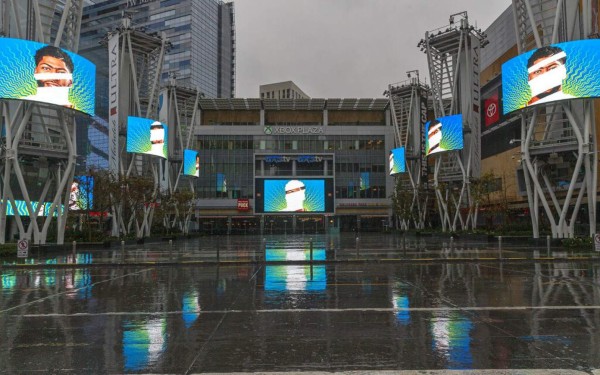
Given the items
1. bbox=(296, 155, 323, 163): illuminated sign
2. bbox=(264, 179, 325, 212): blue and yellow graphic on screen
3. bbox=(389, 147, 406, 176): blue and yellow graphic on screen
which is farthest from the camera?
bbox=(296, 155, 323, 163): illuminated sign

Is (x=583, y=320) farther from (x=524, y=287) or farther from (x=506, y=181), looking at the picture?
(x=506, y=181)

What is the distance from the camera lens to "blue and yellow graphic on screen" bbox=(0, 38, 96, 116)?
2983cm

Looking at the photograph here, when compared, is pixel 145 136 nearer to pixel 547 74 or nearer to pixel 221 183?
pixel 547 74

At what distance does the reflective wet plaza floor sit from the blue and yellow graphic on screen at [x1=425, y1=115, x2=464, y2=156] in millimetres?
36976

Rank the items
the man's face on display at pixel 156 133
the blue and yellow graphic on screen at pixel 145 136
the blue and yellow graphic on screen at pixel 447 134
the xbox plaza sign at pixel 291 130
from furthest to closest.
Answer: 1. the xbox plaza sign at pixel 291 130
2. the blue and yellow graphic on screen at pixel 447 134
3. the man's face on display at pixel 156 133
4. the blue and yellow graphic on screen at pixel 145 136

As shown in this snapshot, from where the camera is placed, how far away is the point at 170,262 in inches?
962

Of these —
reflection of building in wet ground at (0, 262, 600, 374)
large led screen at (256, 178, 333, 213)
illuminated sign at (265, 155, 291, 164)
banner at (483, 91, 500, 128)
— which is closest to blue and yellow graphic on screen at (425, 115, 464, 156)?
banner at (483, 91, 500, 128)

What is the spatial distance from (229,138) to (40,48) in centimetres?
6650

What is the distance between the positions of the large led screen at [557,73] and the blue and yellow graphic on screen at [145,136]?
119 ft

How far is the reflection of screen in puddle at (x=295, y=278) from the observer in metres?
15.8

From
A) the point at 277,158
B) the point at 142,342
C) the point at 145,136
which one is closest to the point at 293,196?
the point at 277,158

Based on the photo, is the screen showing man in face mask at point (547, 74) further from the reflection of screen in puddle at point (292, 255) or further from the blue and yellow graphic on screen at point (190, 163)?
the blue and yellow graphic on screen at point (190, 163)

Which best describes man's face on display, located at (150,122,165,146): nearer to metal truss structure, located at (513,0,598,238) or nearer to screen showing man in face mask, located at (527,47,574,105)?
metal truss structure, located at (513,0,598,238)

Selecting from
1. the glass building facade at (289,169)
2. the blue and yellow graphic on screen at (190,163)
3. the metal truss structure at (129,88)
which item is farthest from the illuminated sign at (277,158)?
the metal truss structure at (129,88)
